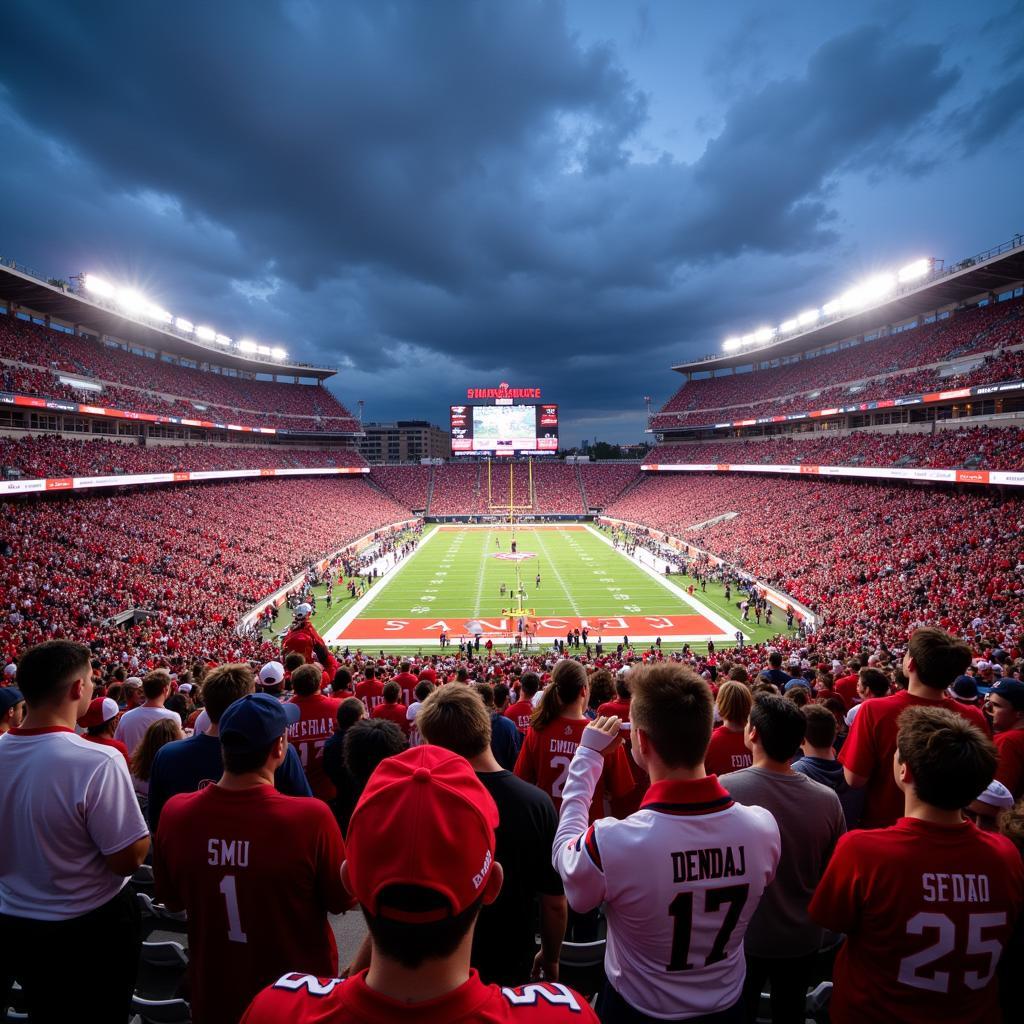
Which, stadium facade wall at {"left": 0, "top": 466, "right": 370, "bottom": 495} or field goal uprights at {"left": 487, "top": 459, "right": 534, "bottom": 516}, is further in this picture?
field goal uprights at {"left": 487, "top": 459, "right": 534, "bottom": 516}

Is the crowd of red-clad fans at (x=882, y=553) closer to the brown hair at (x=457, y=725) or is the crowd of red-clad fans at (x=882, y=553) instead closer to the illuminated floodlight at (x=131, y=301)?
the brown hair at (x=457, y=725)

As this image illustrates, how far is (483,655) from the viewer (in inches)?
913

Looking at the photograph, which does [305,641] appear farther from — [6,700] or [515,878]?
[515,878]

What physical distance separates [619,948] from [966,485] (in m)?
37.1

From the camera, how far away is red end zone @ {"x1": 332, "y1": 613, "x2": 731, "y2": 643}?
25906mm

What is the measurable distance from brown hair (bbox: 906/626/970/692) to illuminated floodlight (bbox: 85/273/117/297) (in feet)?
171

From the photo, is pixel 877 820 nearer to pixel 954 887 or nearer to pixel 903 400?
pixel 954 887

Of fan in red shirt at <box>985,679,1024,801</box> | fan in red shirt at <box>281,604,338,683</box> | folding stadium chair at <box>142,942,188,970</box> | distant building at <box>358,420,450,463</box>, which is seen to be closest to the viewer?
folding stadium chair at <box>142,942,188,970</box>

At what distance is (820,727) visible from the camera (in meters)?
3.68

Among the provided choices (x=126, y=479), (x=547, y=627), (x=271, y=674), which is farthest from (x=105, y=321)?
(x=271, y=674)

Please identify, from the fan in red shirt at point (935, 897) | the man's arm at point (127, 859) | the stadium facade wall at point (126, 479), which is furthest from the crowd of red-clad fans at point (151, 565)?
the fan in red shirt at point (935, 897)

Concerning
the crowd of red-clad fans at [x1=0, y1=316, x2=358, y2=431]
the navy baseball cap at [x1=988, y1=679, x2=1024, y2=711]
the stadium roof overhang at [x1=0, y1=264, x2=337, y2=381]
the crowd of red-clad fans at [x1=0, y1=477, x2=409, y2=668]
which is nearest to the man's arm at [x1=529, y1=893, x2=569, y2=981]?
the navy baseball cap at [x1=988, y1=679, x2=1024, y2=711]

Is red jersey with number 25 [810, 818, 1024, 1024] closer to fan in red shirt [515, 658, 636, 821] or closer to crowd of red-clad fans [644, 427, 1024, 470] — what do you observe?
fan in red shirt [515, 658, 636, 821]

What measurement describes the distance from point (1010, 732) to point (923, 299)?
5274 cm
